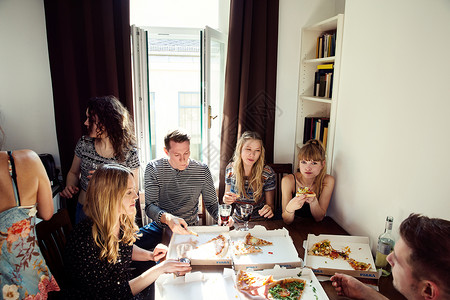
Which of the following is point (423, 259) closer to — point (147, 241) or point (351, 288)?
point (351, 288)

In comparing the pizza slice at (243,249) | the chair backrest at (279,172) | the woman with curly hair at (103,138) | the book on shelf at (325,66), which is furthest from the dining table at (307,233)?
the book on shelf at (325,66)

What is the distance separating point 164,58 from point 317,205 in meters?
2.16

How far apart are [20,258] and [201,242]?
848mm

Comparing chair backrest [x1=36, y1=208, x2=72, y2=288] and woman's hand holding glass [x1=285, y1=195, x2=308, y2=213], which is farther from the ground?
woman's hand holding glass [x1=285, y1=195, x2=308, y2=213]

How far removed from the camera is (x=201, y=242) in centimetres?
166

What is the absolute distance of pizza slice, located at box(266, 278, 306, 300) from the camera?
130cm

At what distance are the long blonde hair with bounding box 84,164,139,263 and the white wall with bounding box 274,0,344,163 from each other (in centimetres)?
202

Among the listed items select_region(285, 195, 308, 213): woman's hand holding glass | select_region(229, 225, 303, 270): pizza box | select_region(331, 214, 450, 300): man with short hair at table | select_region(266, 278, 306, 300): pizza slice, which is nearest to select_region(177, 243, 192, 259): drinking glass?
select_region(229, 225, 303, 270): pizza box

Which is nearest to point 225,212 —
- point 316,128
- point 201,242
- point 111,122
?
point 201,242

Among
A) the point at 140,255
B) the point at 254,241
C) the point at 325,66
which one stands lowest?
the point at 140,255

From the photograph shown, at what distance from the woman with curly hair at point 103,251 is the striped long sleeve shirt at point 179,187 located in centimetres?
A: 76

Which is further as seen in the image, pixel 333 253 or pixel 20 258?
pixel 333 253

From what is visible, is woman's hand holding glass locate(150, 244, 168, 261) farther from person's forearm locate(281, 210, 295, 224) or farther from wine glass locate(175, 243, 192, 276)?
person's forearm locate(281, 210, 295, 224)

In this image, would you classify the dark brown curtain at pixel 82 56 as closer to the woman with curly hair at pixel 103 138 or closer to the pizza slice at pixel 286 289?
the woman with curly hair at pixel 103 138
